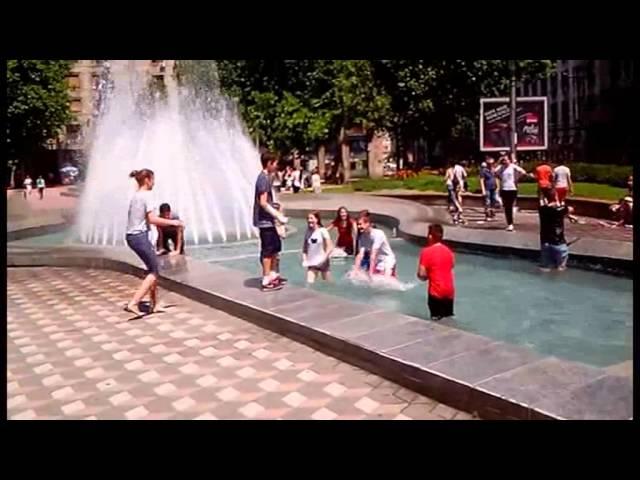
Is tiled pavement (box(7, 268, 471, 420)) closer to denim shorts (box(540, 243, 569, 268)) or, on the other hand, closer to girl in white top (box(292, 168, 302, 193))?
denim shorts (box(540, 243, 569, 268))

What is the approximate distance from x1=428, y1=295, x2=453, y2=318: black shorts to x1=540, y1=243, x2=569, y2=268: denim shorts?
3560 millimetres

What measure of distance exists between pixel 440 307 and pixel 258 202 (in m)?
→ 2.36

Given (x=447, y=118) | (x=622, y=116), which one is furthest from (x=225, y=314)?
(x=622, y=116)

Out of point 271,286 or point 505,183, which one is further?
point 505,183

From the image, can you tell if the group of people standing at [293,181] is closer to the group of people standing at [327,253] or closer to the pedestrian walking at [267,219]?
the group of people standing at [327,253]

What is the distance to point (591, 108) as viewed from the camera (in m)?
51.8

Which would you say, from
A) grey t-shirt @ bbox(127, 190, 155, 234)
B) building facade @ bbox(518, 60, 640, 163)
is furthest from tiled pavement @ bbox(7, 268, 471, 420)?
building facade @ bbox(518, 60, 640, 163)

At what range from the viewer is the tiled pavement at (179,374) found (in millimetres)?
4711

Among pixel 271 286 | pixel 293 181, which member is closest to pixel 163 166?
pixel 271 286

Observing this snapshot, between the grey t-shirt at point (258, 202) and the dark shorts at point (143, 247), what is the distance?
4.04 feet

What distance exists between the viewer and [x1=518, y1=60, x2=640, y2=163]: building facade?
4075 cm

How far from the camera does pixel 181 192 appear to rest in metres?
16.7

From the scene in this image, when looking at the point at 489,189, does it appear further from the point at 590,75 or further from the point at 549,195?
the point at 590,75

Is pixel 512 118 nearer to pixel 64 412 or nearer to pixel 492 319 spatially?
pixel 492 319
